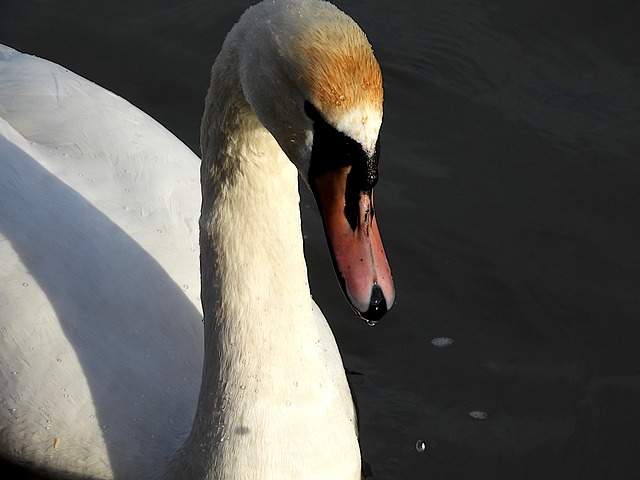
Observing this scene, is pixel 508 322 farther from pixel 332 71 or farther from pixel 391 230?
pixel 332 71

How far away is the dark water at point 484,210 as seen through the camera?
4.98 meters

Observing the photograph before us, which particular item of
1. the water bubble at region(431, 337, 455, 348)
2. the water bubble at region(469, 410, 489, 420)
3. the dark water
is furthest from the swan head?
the water bubble at region(431, 337, 455, 348)

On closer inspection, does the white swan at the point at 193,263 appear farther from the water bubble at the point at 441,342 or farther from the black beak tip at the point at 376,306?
A: the water bubble at the point at 441,342

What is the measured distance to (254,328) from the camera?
3.57 m

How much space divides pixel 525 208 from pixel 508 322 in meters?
0.82

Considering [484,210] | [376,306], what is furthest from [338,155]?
[484,210]

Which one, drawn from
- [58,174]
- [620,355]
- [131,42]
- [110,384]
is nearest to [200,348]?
[110,384]

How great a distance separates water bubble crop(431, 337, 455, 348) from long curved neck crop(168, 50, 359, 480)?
4.61ft

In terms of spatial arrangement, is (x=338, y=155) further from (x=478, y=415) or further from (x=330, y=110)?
(x=478, y=415)

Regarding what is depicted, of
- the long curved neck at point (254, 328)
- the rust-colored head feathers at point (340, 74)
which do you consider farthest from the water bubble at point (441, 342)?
the rust-colored head feathers at point (340, 74)

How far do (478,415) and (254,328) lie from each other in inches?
70.4

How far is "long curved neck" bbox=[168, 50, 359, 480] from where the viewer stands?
334 centimetres

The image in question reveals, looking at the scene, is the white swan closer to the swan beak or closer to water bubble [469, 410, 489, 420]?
the swan beak

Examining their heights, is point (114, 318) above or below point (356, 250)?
below
